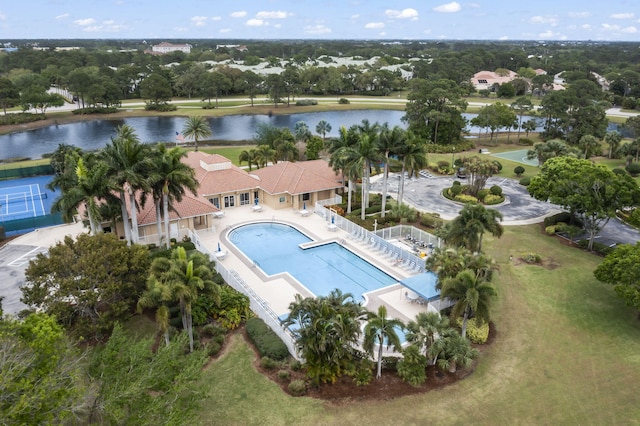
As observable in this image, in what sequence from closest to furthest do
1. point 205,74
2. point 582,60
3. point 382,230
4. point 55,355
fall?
point 55,355, point 382,230, point 205,74, point 582,60

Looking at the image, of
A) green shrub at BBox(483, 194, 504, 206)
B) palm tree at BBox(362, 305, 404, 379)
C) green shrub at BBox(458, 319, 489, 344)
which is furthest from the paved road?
palm tree at BBox(362, 305, 404, 379)

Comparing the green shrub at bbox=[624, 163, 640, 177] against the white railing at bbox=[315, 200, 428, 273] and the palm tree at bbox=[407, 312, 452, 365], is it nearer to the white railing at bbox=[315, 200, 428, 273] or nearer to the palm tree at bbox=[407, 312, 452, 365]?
the white railing at bbox=[315, 200, 428, 273]

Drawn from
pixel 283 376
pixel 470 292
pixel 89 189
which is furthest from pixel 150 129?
pixel 470 292

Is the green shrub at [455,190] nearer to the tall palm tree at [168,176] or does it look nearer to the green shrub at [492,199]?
the green shrub at [492,199]

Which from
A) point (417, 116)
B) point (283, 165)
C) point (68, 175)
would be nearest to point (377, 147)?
point (283, 165)

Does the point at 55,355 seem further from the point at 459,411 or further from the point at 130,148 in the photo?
the point at 130,148

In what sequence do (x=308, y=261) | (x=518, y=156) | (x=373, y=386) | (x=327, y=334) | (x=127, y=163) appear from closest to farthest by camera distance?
(x=327, y=334) → (x=373, y=386) → (x=127, y=163) → (x=308, y=261) → (x=518, y=156)

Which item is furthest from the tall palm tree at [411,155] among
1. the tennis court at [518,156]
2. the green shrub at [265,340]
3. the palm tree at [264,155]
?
the tennis court at [518,156]

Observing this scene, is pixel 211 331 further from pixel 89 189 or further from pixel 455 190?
pixel 455 190
